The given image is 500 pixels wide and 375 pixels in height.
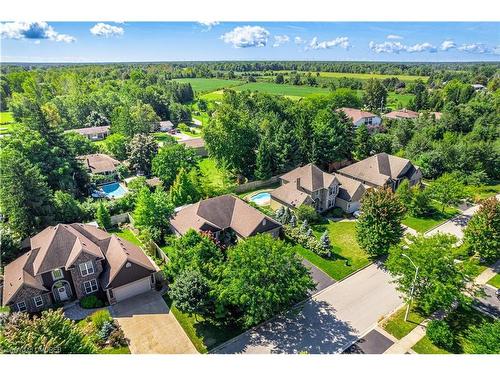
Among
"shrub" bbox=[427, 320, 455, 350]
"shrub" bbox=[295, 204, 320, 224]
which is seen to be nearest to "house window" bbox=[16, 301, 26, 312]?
"shrub" bbox=[295, 204, 320, 224]

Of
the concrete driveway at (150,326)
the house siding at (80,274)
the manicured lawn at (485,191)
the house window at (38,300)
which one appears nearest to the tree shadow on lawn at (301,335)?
the concrete driveway at (150,326)

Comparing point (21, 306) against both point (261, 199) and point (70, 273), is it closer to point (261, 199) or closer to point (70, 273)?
point (70, 273)

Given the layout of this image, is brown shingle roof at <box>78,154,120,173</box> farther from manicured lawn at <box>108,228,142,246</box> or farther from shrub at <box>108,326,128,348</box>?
shrub at <box>108,326,128,348</box>

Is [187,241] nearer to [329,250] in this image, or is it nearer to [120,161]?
[329,250]

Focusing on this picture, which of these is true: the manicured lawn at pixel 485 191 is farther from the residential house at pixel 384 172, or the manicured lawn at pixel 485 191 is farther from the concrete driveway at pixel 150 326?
the concrete driveway at pixel 150 326

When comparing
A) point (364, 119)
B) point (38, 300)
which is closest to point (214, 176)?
point (38, 300)

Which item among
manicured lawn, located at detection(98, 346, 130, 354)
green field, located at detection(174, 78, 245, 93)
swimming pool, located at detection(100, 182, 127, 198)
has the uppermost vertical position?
green field, located at detection(174, 78, 245, 93)
